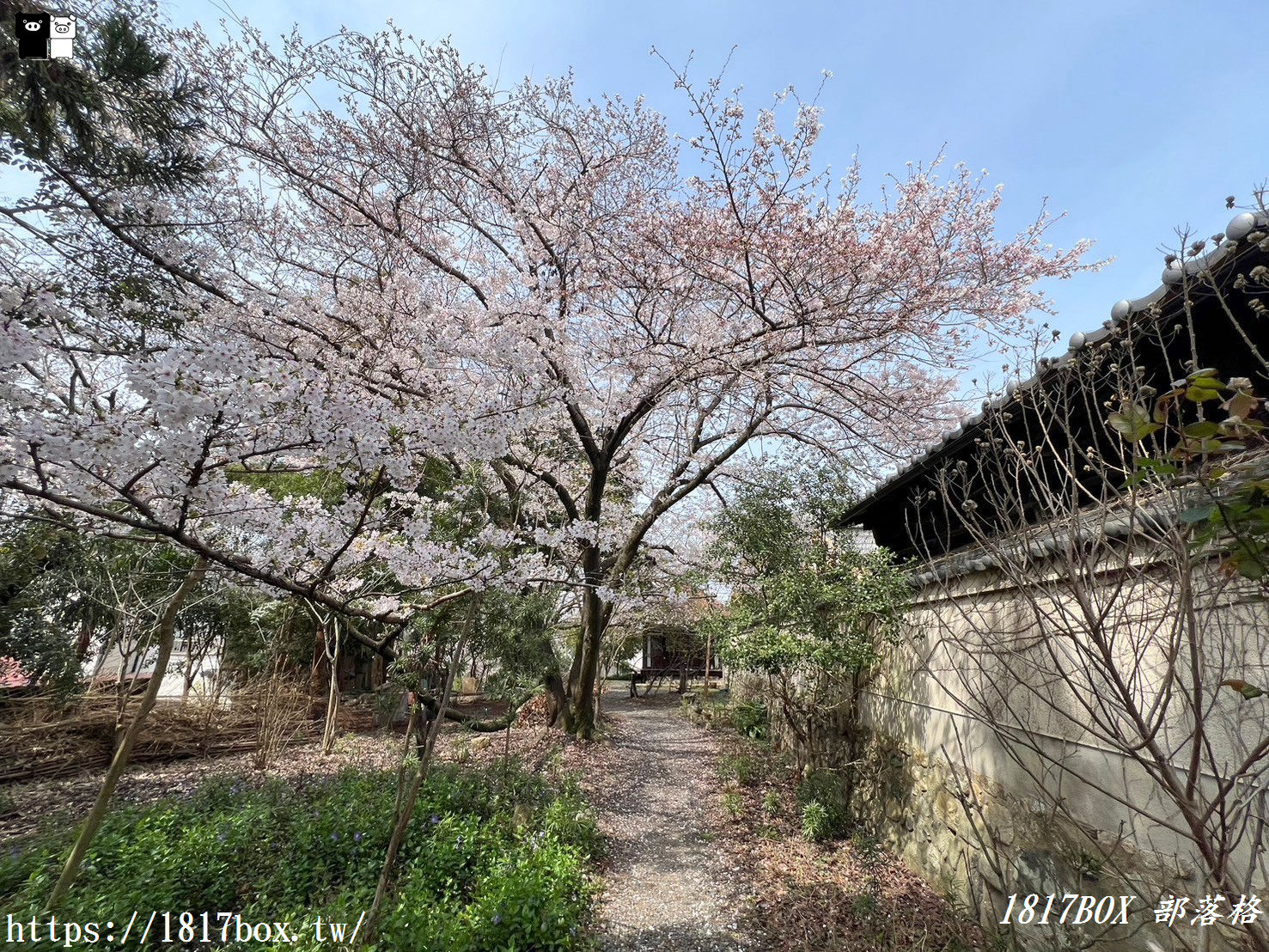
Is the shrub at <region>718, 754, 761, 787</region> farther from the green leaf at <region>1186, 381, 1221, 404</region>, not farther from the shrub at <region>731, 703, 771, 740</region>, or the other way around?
the green leaf at <region>1186, 381, 1221, 404</region>

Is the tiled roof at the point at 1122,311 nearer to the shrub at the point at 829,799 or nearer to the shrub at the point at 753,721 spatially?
the shrub at the point at 829,799

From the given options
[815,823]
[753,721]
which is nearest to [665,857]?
[815,823]

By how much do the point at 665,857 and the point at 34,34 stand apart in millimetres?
7361

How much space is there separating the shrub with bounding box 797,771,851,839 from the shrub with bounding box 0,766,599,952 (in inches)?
86.6

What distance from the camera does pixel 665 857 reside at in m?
4.91

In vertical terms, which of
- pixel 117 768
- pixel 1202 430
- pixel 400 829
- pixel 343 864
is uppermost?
pixel 1202 430

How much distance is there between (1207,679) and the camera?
→ 210 centimetres

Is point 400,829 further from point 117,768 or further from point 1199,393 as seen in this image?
point 1199,393

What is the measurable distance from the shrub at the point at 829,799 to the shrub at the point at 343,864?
7.21 feet

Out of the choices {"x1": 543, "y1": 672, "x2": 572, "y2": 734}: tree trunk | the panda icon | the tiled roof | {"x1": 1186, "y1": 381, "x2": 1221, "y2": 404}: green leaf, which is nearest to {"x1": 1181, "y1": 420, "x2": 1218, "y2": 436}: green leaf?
{"x1": 1186, "y1": 381, "x2": 1221, "y2": 404}: green leaf

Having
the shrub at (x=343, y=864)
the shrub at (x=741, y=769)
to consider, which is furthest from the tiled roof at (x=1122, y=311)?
the shrub at (x=741, y=769)

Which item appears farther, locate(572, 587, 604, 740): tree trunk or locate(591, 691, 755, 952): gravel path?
locate(572, 587, 604, 740): tree trunk

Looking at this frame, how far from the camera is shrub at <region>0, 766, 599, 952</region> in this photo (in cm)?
309

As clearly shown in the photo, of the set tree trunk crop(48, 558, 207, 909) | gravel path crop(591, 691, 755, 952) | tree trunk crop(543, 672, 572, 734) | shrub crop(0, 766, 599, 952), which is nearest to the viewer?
tree trunk crop(48, 558, 207, 909)
